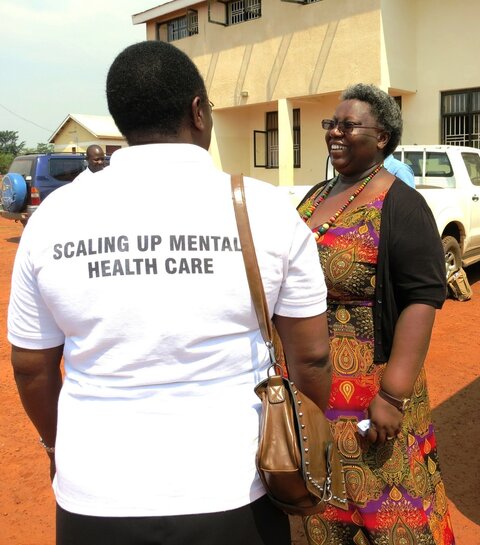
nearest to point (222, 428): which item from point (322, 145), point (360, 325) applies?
point (360, 325)

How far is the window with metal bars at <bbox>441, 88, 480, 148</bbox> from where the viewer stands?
39.3 feet

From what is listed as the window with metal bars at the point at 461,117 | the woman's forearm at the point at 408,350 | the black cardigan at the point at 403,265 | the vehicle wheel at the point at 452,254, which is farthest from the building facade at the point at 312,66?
the woman's forearm at the point at 408,350

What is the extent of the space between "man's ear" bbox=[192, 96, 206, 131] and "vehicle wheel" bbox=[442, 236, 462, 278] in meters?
6.38

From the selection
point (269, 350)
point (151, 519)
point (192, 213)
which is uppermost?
point (192, 213)

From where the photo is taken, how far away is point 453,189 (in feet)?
24.7

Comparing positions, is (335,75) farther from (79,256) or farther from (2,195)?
(79,256)

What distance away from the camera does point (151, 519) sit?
3.95 ft

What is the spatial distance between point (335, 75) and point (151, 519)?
12.5m

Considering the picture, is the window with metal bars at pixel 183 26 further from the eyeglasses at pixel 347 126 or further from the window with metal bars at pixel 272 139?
the eyeglasses at pixel 347 126

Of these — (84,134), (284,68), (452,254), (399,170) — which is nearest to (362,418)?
(399,170)

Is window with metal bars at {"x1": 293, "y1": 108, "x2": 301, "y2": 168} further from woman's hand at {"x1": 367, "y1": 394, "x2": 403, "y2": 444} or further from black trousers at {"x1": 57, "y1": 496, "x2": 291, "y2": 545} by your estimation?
black trousers at {"x1": 57, "y1": 496, "x2": 291, "y2": 545}

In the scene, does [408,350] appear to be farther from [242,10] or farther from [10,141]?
[10,141]

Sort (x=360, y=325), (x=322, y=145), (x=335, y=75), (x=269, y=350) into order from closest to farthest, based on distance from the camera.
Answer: (x=269, y=350), (x=360, y=325), (x=335, y=75), (x=322, y=145)

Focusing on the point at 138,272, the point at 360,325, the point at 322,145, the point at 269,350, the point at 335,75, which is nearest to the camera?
the point at 138,272
